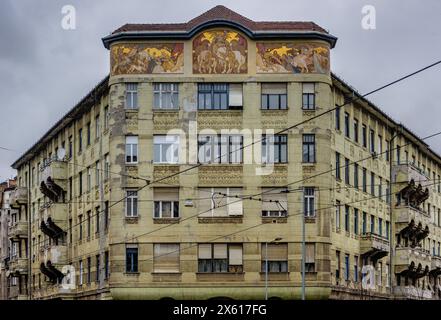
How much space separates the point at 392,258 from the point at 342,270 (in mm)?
9964

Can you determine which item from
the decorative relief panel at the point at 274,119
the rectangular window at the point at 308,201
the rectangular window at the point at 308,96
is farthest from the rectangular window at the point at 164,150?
the rectangular window at the point at 308,96

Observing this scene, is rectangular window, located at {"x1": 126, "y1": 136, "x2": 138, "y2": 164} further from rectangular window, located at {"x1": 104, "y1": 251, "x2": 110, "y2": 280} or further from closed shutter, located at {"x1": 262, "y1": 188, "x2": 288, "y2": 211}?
closed shutter, located at {"x1": 262, "y1": 188, "x2": 288, "y2": 211}

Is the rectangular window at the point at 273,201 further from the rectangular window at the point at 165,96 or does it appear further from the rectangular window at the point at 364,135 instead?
the rectangular window at the point at 364,135

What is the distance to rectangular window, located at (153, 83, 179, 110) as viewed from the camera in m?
51.5

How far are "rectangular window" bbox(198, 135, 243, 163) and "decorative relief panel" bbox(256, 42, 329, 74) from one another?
3832 mm

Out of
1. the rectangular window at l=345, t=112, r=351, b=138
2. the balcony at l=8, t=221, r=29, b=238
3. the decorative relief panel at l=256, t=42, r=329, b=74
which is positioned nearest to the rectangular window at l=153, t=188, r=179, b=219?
the decorative relief panel at l=256, t=42, r=329, b=74

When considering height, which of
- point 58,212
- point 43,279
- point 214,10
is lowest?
point 43,279

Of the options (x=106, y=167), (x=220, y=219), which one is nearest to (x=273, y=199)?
(x=220, y=219)

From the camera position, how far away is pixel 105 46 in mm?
53125

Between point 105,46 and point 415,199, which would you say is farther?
point 415,199

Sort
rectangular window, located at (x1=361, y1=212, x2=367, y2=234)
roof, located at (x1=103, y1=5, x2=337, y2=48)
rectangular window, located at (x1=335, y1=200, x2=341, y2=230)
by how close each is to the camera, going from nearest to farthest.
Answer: roof, located at (x1=103, y1=5, x2=337, y2=48) → rectangular window, located at (x1=335, y1=200, x2=341, y2=230) → rectangular window, located at (x1=361, y1=212, x2=367, y2=234)
